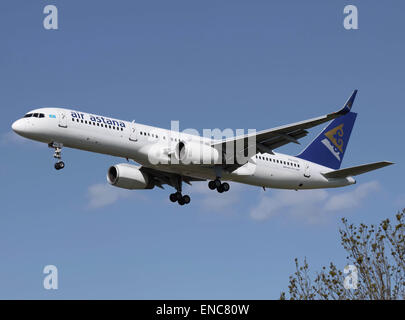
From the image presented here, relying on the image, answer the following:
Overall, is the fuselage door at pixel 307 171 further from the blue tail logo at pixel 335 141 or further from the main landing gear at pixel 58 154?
the main landing gear at pixel 58 154

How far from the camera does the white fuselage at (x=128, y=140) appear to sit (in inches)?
1366

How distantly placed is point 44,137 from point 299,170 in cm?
1728

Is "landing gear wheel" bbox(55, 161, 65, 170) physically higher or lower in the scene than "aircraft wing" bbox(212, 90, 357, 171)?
lower

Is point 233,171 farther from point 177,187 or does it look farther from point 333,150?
point 333,150

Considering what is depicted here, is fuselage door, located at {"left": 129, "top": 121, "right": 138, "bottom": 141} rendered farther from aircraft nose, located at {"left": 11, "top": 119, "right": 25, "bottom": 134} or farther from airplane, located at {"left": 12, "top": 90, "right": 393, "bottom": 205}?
aircraft nose, located at {"left": 11, "top": 119, "right": 25, "bottom": 134}

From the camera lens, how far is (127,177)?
40938 mm

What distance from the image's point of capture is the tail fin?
45.0 meters

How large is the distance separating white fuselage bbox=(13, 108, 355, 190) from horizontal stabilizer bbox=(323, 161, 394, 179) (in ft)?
10.9

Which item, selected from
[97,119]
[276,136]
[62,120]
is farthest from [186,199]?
[62,120]

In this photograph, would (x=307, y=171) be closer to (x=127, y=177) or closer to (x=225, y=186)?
(x=225, y=186)

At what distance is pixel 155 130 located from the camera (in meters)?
37.5

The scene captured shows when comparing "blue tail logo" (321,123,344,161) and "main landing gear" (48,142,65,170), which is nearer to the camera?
"main landing gear" (48,142,65,170)

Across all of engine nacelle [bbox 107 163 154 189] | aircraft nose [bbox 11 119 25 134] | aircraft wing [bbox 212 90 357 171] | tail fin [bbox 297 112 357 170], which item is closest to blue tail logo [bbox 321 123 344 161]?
tail fin [bbox 297 112 357 170]

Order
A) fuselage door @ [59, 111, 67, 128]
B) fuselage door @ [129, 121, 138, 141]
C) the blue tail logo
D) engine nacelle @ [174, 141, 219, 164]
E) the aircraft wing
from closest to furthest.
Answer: the aircraft wing → fuselage door @ [59, 111, 67, 128] → fuselage door @ [129, 121, 138, 141] → engine nacelle @ [174, 141, 219, 164] → the blue tail logo
